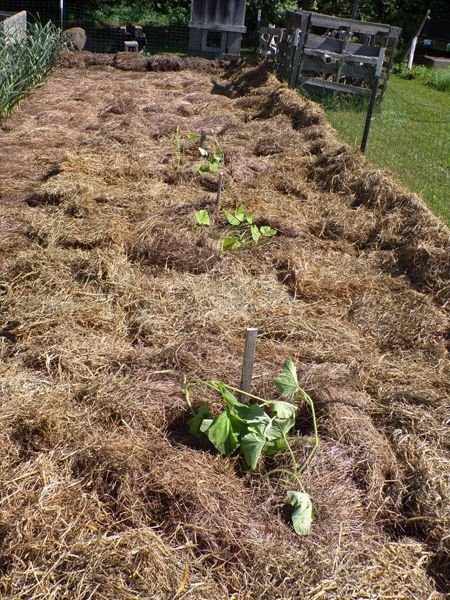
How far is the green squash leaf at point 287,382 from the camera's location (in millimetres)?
2777

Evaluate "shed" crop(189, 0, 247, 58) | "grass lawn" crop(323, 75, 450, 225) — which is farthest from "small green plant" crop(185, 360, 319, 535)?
"shed" crop(189, 0, 247, 58)

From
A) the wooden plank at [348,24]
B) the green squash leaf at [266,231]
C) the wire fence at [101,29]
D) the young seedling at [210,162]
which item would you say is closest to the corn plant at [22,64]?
the young seedling at [210,162]

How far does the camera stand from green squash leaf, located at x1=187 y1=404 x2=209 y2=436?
276cm

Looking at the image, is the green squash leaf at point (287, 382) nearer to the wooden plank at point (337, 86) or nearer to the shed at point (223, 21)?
the wooden plank at point (337, 86)

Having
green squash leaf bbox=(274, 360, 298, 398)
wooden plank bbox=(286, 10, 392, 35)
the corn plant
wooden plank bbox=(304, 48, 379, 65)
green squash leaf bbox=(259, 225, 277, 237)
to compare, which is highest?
wooden plank bbox=(286, 10, 392, 35)

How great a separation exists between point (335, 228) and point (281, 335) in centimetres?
189

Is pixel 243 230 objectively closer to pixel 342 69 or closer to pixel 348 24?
pixel 342 69

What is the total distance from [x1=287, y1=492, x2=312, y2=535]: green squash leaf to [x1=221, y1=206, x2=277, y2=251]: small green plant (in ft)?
8.18

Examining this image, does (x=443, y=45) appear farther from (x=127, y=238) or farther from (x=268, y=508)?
(x=268, y=508)

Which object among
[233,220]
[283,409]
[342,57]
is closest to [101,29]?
[342,57]

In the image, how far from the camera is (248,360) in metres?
2.75

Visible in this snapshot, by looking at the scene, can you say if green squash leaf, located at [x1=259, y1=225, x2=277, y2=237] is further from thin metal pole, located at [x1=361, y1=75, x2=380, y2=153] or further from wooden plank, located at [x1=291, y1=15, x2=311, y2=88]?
wooden plank, located at [x1=291, y1=15, x2=311, y2=88]

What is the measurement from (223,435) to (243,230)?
2.69m

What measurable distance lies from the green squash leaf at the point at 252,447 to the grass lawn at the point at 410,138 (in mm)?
3716
